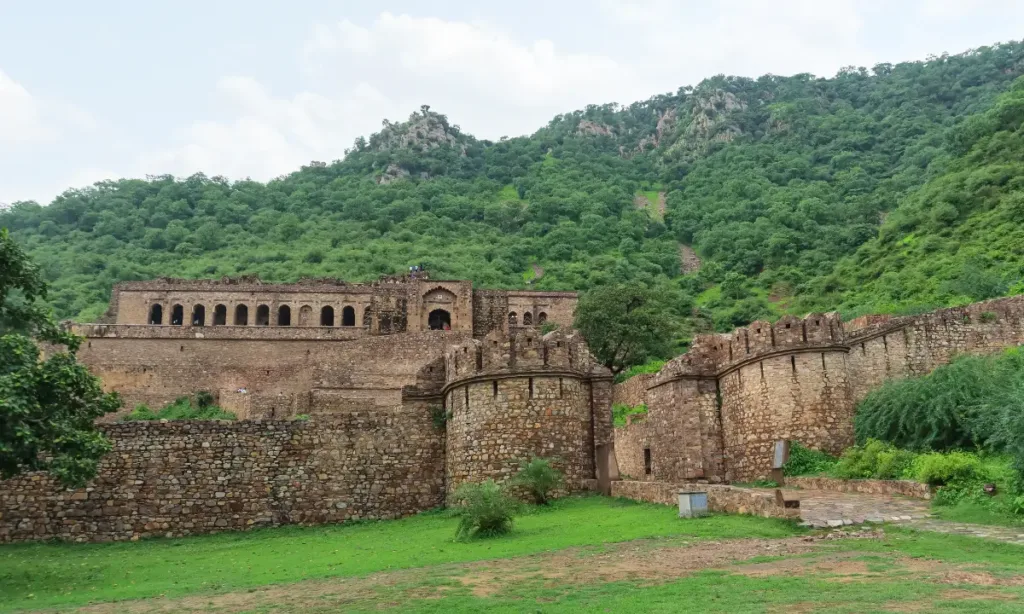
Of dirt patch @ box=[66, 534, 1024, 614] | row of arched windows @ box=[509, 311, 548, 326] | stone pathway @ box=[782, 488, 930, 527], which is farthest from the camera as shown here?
row of arched windows @ box=[509, 311, 548, 326]

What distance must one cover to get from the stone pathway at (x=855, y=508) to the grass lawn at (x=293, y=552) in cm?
77

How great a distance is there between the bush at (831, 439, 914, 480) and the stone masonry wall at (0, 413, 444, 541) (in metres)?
8.39

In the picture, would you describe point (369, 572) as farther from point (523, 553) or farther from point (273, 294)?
point (273, 294)

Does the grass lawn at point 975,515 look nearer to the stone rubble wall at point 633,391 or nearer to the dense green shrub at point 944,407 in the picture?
the dense green shrub at point 944,407

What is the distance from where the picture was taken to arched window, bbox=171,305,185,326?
55.3 metres

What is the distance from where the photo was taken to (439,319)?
54719 millimetres

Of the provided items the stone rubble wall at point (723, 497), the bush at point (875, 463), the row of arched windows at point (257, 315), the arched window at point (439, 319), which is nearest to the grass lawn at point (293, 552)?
the stone rubble wall at point (723, 497)

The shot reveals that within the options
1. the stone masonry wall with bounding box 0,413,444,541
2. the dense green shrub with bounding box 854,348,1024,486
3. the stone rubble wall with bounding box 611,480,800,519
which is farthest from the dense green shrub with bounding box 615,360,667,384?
the stone rubble wall with bounding box 611,480,800,519

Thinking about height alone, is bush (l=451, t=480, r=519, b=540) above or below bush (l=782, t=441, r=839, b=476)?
below

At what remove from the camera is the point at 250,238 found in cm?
9719

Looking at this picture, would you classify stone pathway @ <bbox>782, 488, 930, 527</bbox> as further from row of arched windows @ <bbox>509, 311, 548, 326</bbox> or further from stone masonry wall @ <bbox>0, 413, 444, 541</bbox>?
row of arched windows @ <bbox>509, 311, 548, 326</bbox>

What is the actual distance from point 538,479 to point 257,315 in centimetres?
4471

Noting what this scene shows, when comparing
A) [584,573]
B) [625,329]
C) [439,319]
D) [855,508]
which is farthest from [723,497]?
[439,319]

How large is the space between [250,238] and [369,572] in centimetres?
9254
